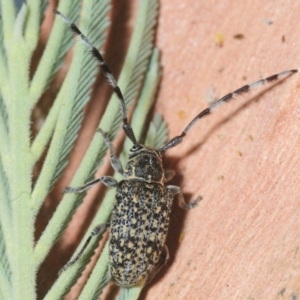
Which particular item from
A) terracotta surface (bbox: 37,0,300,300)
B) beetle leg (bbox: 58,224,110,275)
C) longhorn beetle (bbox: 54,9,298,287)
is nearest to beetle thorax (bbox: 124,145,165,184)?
longhorn beetle (bbox: 54,9,298,287)

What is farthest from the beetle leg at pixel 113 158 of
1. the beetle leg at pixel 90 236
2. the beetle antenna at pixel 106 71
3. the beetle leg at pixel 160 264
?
the beetle leg at pixel 160 264

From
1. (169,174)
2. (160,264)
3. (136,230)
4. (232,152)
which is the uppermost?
(232,152)

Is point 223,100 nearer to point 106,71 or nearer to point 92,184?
point 106,71

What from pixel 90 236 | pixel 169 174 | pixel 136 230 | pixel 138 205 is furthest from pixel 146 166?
pixel 90 236

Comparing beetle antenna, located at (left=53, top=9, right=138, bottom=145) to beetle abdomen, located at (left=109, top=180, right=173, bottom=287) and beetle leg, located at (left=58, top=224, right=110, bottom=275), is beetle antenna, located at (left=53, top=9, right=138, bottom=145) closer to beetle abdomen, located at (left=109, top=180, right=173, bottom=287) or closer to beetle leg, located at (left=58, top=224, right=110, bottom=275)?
beetle abdomen, located at (left=109, top=180, right=173, bottom=287)

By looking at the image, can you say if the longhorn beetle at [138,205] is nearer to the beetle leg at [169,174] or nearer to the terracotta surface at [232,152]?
the beetle leg at [169,174]

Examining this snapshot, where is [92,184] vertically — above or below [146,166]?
below

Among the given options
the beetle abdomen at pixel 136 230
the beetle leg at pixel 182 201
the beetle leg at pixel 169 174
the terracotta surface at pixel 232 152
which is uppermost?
the terracotta surface at pixel 232 152
